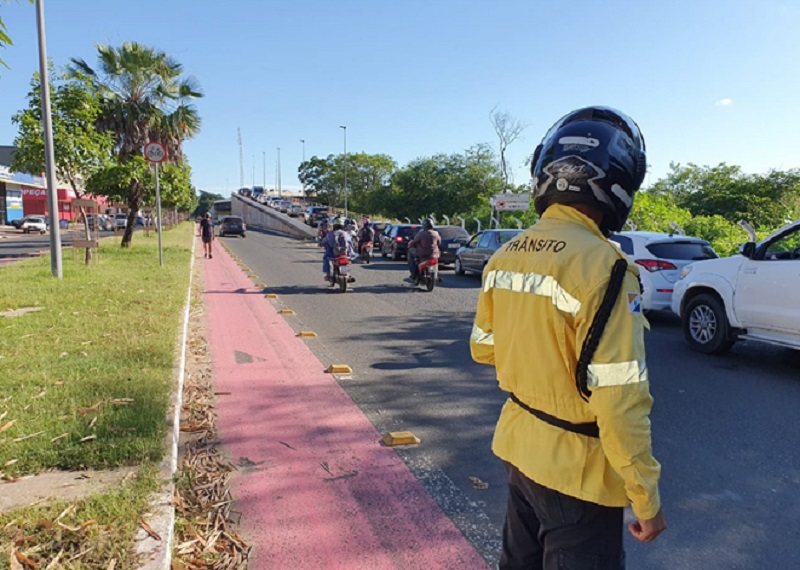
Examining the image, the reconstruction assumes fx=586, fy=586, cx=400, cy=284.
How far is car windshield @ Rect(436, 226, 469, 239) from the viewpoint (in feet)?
68.0

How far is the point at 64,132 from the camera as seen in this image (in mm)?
15828

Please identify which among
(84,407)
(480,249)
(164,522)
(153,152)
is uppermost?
(153,152)

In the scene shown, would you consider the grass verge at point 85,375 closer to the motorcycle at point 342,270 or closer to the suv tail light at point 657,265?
the motorcycle at point 342,270

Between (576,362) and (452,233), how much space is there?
19.4 m

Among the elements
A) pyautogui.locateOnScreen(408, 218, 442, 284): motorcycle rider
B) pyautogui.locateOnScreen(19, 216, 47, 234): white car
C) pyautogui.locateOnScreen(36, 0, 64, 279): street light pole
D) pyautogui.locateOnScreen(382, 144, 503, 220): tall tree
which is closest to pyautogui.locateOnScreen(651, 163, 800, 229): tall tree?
pyautogui.locateOnScreen(382, 144, 503, 220): tall tree

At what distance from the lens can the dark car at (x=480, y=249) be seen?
16312 millimetres

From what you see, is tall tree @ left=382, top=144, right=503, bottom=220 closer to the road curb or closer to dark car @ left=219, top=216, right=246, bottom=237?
dark car @ left=219, top=216, right=246, bottom=237

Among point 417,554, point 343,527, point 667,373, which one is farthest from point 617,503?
point 667,373

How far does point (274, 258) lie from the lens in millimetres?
24141

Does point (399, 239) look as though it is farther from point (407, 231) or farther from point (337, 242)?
point (337, 242)

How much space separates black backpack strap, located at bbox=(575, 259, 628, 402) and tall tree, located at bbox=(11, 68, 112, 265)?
1665 centimetres

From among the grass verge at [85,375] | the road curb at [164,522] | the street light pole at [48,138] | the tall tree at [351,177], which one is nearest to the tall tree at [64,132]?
the street light pole at [48,138]

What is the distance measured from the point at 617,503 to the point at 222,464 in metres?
3.20

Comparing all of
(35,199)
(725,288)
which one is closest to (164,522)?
(725,288)
